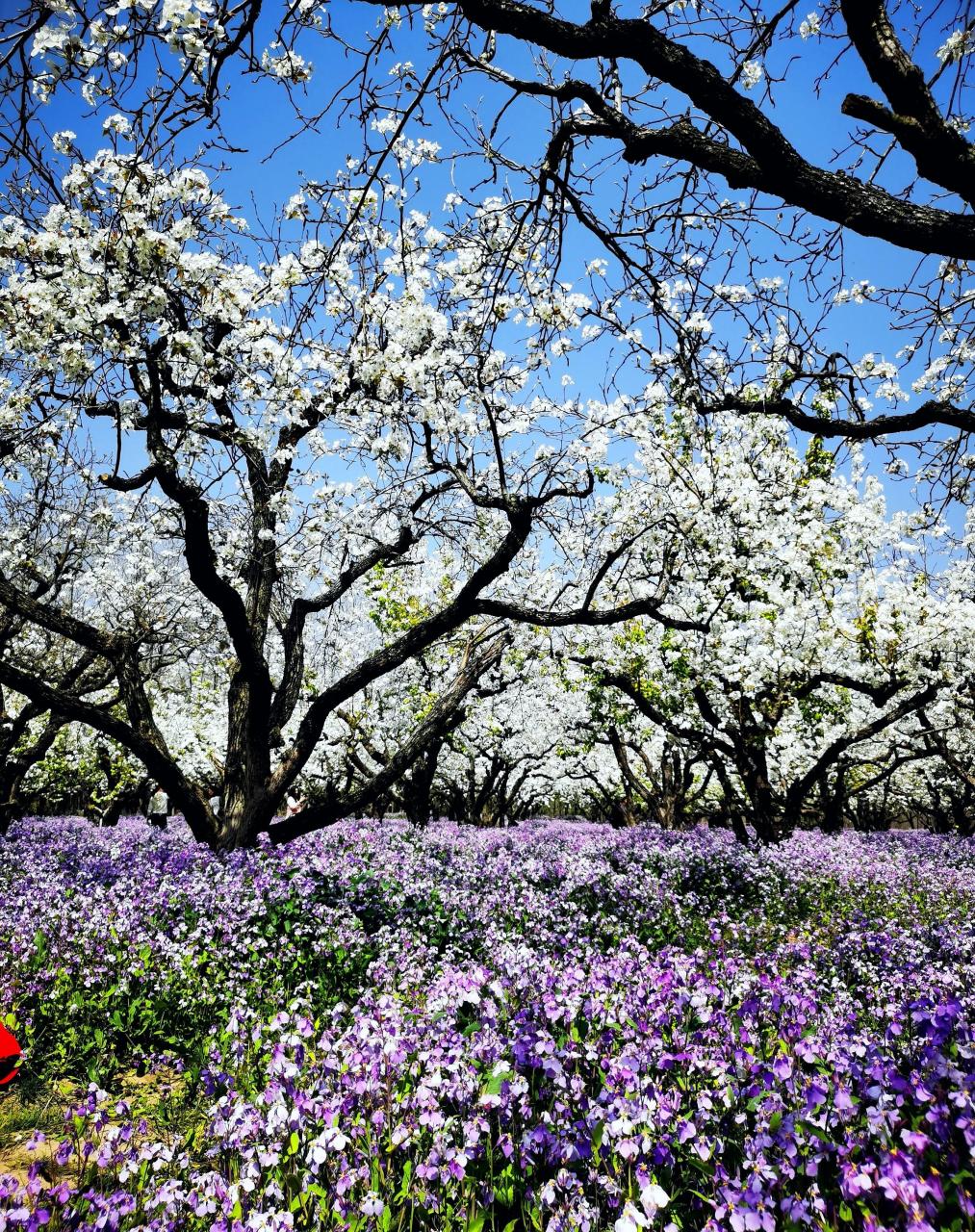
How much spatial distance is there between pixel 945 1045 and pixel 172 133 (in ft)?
18.0

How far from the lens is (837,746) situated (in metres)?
13.1

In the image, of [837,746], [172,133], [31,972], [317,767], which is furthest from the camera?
[317,767]

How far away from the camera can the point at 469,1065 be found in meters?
3.48

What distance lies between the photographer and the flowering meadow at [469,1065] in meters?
2.64

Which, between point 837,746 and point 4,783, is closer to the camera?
point 837,746

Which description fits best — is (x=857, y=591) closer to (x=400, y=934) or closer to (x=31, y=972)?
(x=400, y=934)

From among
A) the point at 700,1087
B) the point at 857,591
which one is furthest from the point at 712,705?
the point at 700,1087

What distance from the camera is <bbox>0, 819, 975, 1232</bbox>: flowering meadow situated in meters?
2.64

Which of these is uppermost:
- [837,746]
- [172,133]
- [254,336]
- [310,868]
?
[254,336]

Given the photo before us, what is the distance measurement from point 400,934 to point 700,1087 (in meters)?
3.65

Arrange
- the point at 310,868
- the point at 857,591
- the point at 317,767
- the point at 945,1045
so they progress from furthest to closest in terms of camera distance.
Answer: the point at 317,767 → the point at 857,591 → the point at 310,868 → the point at 945,1045

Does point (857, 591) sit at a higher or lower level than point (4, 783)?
higher

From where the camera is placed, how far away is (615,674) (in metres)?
15.2

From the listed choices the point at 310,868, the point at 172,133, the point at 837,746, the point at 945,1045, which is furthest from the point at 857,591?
the point at 172,133
